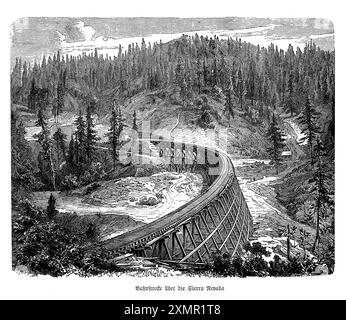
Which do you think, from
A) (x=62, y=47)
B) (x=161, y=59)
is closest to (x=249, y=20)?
(x=161, y=59)

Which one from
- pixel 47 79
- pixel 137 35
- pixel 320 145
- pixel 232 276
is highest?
pixel 137 35

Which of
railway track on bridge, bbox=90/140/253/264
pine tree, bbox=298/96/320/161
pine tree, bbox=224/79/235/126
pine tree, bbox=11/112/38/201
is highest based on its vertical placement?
pine tree, bbox=224/79/235/126

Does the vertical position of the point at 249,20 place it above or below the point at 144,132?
above

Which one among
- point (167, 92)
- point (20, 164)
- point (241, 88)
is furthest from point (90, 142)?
point (241, 88)

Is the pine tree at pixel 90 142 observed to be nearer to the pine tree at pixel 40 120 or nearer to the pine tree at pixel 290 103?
the pine tree at pixel 40 120

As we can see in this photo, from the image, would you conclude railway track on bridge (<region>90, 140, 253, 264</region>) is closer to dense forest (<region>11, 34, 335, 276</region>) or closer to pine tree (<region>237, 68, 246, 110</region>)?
dense forest (<region>11, 34, 335, 276</region>)

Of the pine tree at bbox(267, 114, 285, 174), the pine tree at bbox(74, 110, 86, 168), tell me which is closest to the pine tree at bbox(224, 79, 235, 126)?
the pine tree at bbox(267, 114, 285, 174)

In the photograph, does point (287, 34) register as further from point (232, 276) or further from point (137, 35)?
point (232, 276)
